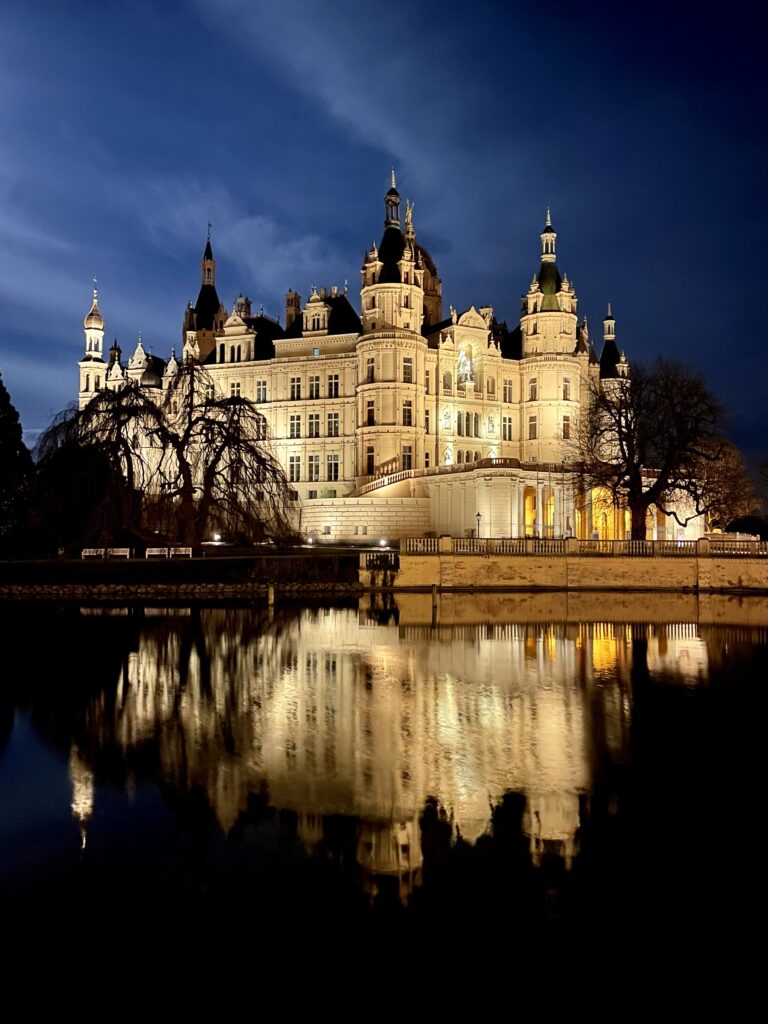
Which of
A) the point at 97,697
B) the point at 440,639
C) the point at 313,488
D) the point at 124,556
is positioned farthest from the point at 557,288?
the point at 97,697

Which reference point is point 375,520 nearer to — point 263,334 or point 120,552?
point 120,552

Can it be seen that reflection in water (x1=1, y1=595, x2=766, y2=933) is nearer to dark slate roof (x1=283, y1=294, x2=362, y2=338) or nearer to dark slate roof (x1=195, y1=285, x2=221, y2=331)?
dark slate roof (x1=283, y1=294, x2=362, y2=338)

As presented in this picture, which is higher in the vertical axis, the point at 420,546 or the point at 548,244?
the point at 548,244

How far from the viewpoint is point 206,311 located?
83.2 meters

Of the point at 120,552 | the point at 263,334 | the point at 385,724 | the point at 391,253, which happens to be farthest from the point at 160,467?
the point at 263,334

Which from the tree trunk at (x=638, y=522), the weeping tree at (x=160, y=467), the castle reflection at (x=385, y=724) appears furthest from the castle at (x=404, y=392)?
the castle reflection at (x=385, y=724)

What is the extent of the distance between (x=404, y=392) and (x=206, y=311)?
90.6ft

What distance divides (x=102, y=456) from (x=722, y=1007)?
1369 inches

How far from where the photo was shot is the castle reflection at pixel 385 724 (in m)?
10.3

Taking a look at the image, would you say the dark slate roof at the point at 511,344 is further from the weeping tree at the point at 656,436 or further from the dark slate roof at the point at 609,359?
the weeping tree at the point at 656,436

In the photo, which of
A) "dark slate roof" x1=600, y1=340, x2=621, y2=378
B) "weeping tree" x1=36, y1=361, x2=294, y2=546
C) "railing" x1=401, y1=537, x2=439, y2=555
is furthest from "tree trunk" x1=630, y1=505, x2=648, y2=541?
"dark slate roof" x1=600, y1=340, x2=621, y2=378

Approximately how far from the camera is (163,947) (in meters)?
7.17

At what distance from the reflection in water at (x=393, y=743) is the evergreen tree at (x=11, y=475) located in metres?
17.9

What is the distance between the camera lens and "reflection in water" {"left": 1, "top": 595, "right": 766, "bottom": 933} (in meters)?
9.17
